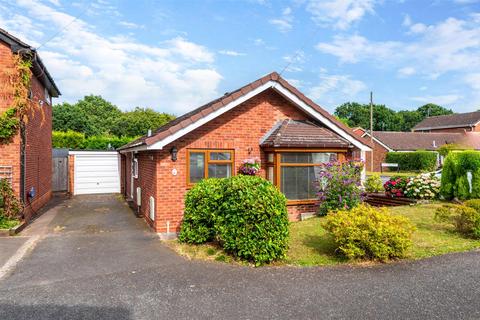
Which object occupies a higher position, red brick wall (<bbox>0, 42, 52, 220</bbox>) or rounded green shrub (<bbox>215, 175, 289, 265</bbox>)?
red brick wall (<bbox>0, 42, 52, 220</bbox>)

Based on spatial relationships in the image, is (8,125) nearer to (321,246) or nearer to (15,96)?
(15,96)

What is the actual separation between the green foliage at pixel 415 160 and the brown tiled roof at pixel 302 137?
91.3ft

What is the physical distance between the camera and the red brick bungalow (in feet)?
28.8

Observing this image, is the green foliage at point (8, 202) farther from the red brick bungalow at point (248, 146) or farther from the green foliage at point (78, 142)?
the green foliage at point (78, 142)

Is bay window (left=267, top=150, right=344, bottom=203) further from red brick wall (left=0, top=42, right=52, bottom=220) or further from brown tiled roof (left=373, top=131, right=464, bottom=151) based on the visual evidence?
brown tiled roof (left=373, top=131, right=464, bottom=151)

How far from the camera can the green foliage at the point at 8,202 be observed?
30.2 feet

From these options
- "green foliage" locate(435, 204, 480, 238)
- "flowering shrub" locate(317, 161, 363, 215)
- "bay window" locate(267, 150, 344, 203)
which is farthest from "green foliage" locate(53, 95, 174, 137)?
"green foliage" locate(435, 204, 480, 238)

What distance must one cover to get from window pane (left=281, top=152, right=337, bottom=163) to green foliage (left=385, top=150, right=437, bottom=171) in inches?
1097

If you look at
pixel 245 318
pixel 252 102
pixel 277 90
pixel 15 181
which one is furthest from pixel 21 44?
pixel 245 318

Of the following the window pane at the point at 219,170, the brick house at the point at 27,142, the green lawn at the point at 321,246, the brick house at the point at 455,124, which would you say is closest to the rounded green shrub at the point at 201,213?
the green lawn at the point at 321,246

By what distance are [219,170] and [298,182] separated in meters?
2.40

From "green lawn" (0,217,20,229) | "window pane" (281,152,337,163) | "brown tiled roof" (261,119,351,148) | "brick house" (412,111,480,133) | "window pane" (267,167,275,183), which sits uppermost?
"brick house" (412,111,480,133)

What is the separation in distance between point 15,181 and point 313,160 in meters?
8.69

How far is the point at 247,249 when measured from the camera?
247 inches
